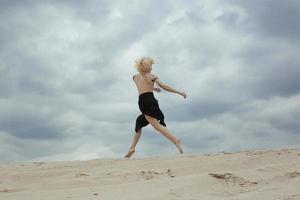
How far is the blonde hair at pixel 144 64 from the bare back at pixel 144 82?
0.10 metres

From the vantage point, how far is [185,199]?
16.5 feet

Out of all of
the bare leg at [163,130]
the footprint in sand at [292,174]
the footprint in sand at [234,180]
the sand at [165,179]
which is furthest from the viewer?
the bare leg at [163,130]

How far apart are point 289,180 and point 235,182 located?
0.59 m

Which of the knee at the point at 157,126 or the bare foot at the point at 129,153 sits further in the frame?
the bare foot at the point at 129,153

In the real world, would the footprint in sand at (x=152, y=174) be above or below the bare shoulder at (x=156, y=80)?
below

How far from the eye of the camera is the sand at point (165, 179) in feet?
17.4

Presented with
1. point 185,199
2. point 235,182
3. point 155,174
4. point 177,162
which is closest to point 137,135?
point 177,162

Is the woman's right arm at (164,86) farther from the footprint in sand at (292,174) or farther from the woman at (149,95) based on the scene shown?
the footprint in sand at (292,174)

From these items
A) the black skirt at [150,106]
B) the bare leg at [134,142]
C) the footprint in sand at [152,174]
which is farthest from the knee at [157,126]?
the footprint in sand at [152,174]

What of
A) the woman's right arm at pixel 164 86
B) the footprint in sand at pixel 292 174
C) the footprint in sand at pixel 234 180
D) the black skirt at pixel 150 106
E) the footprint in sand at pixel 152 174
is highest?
the woman's right arm at pixel 164 86

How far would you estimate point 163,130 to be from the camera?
9.34 m

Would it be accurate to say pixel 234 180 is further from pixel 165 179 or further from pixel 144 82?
pixel 144 82

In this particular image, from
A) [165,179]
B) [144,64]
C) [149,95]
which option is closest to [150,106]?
[149,95]

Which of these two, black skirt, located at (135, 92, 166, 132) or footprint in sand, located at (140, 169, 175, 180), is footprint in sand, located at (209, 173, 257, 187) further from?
black skirt, located at (135, 92, 166, 132)
